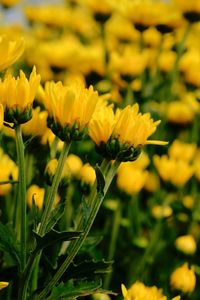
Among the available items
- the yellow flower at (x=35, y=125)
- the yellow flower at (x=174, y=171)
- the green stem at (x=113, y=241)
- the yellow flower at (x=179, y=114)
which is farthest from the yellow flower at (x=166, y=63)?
the yellow flower at (x=35, y=125)

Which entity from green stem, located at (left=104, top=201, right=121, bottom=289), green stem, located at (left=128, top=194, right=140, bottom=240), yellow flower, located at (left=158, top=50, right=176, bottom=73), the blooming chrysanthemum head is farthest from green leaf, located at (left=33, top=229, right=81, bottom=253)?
yellow flower, located at (left=158, top=50, right=176, bottom=73)

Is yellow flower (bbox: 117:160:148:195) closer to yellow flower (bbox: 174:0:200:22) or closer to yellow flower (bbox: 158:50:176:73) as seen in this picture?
yellow flower (bbox: 174:0:200:22)

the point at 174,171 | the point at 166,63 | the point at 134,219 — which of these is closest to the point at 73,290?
the point at 174,171

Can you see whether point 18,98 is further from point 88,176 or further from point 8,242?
point 88,176

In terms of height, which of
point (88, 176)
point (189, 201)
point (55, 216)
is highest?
point (55, 216)

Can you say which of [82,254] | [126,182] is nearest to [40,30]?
[126,182]

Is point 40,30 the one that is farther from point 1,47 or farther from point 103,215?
point 1,47
